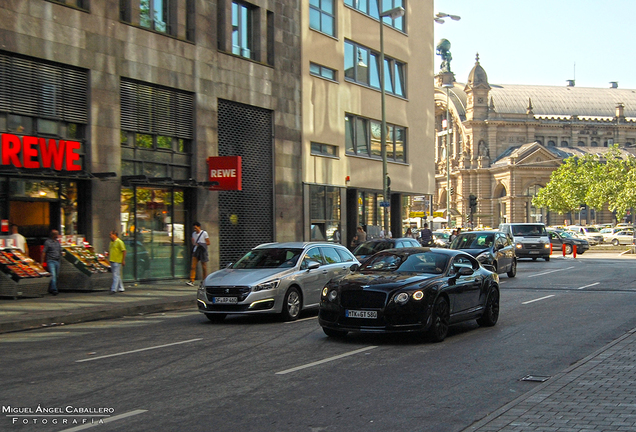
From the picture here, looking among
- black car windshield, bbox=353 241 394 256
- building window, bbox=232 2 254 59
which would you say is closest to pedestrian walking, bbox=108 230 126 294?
black car windshield, bbox=353 241 394 256

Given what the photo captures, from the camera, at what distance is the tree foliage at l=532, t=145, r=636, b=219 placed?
8544 centimetres

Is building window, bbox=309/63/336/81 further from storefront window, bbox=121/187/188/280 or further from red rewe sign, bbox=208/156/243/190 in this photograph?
storefront window, bbox=121/187/188/280

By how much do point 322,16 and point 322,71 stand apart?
7.84ft

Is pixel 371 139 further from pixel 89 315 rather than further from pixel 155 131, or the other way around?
pixel 89 315

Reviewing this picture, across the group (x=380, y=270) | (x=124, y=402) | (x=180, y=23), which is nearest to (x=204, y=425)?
(x=124, y=402)

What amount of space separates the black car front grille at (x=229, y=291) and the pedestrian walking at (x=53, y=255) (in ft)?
20.2

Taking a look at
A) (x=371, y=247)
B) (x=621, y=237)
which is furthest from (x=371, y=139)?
(x=621, y=237)

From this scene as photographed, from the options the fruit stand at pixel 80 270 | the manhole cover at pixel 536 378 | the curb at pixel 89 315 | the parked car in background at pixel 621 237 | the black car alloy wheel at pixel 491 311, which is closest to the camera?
the manhole cover at pixel 536 378

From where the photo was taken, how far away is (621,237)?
7038cm

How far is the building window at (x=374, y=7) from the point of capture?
34.2m

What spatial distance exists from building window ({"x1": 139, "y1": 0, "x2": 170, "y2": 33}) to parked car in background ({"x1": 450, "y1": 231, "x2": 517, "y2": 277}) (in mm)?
12580

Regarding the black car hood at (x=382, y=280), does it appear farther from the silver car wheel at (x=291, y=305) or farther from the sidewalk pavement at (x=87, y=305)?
the sidewalk pavement at (x=87, y=305)

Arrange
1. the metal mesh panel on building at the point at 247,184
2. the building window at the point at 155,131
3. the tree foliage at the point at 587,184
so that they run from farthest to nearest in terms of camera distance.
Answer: the tree foliage at the point at 587,184 → the metal mesh panel on building at the point at 247,184 → the building window at the point at 155,131

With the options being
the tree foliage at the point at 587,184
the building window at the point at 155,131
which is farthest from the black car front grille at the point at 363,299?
the tree foliage at the point at 587,184
